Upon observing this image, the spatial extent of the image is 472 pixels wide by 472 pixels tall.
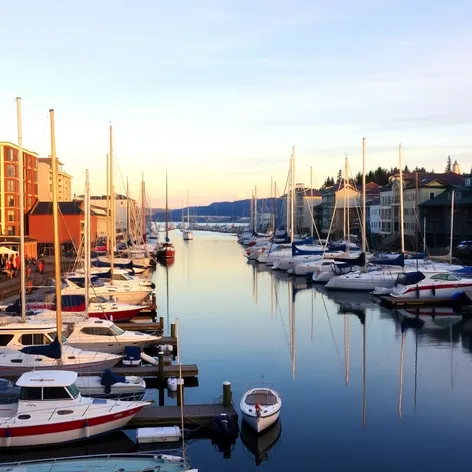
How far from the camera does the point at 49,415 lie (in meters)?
18.7

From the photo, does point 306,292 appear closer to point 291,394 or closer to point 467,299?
point 467,299

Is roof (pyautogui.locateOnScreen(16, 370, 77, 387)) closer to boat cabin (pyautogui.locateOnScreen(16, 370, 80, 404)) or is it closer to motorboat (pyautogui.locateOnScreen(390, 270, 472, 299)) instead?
boat cabin (pyautogui.locateOnScreen(16, 370, 80, 404))

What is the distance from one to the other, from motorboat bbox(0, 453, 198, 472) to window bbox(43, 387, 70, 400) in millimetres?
2702

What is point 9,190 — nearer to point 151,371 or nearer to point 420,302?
point 420,302

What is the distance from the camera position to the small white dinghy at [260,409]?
2025 cm

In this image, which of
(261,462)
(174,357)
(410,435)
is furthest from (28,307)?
(410,435)

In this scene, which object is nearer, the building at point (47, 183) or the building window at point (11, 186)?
the building window at point (11, 186)

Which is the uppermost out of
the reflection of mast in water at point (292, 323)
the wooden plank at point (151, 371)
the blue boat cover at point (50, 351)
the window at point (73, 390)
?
the blue boat cover at point (50, 351)

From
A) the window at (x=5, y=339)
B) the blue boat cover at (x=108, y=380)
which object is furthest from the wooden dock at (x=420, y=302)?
the window at (x=5, y=339)

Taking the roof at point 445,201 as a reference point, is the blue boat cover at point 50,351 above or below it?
below

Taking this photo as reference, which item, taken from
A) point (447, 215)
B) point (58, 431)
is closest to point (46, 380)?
point (58, 431)

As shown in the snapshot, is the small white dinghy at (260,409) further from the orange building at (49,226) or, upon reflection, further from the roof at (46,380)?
the orange building at (49,226)

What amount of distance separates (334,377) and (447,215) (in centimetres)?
5643

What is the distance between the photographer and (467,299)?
151 ft
